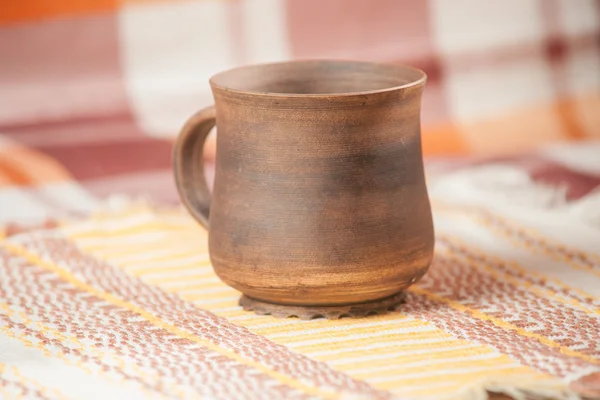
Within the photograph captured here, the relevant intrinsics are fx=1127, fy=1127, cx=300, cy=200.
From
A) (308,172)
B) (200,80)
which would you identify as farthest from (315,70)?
(200,80)

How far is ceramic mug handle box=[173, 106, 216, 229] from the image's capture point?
863 mm

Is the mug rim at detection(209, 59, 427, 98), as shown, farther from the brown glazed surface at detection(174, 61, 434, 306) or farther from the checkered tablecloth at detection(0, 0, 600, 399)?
the checkered tablecloth at detection(0, 0, 600, 399)

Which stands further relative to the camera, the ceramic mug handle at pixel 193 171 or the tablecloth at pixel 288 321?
the ceramic mug handle at pixel 193 171

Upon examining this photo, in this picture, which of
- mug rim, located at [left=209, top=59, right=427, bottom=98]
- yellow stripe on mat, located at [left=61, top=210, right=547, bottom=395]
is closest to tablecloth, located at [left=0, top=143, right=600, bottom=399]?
yellow stripe on mat, located at [left=61, top=210, right=547, bottom=395]

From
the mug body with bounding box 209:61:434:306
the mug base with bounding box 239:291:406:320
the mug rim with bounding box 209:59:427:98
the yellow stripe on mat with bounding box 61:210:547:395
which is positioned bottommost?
the yellow stripe on mat with bounding box 61:210:547:395

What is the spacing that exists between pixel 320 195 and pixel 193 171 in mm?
148

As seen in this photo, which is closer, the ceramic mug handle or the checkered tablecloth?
the checkered tablecloth

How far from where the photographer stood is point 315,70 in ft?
2.93

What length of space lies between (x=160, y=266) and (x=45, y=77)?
65 cm

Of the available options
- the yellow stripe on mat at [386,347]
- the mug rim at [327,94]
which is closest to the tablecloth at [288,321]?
the yellow stripe on mat at [386,347]

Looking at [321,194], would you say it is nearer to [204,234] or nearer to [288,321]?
[288,321]

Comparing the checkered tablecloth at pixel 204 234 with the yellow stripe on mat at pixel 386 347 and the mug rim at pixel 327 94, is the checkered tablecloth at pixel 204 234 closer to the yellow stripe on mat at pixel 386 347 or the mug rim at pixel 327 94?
the yellow stripe on mat at pixel 386 347

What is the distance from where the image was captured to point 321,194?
77 centimetres

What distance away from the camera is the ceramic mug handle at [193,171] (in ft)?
2.83
